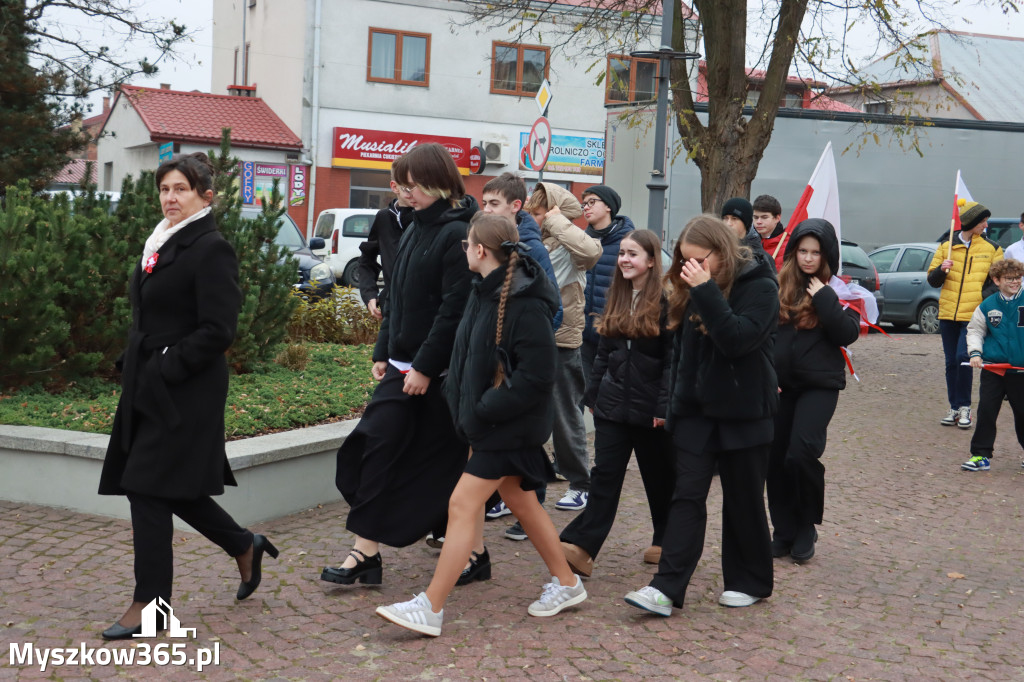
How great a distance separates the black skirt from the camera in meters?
4.69

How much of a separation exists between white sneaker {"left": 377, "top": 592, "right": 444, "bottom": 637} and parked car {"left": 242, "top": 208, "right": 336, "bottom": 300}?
7.35 m

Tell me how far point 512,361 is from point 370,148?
3050 cm

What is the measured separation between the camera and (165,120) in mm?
34500

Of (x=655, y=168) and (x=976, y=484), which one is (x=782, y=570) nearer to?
(x=976, y=484)

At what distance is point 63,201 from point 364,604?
165 inches

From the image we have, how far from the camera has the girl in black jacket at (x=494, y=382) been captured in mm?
4605

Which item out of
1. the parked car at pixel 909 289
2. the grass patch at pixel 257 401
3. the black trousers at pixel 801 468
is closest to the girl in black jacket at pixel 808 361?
the black trousers at pixel 801 468

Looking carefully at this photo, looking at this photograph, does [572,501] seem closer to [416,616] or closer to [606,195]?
[606,195]

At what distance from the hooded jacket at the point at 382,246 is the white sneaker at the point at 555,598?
69.3 inches

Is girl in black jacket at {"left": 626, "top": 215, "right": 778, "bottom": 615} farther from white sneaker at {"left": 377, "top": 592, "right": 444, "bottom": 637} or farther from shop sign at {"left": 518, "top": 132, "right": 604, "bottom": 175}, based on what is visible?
shop sign at {"left": 518, "top": 132, "right": 604, "bottom": 175}

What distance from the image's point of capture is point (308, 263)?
17641 mm

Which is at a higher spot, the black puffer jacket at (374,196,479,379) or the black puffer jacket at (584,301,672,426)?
the black puffer jacket at (374,196,479,379)

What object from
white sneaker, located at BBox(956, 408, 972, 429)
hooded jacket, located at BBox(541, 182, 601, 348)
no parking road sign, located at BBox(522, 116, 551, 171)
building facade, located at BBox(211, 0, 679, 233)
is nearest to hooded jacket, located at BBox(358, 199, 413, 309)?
hooded jacket, located at BBox(541, 182, 601, 348)

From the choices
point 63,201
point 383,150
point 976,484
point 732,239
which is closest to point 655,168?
point 976,484
